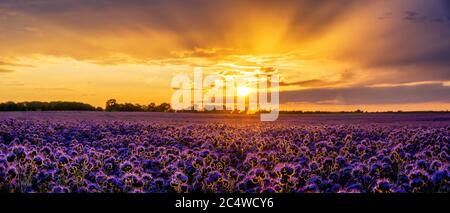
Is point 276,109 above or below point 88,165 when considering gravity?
above

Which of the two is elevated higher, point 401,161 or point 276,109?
point 276,109
